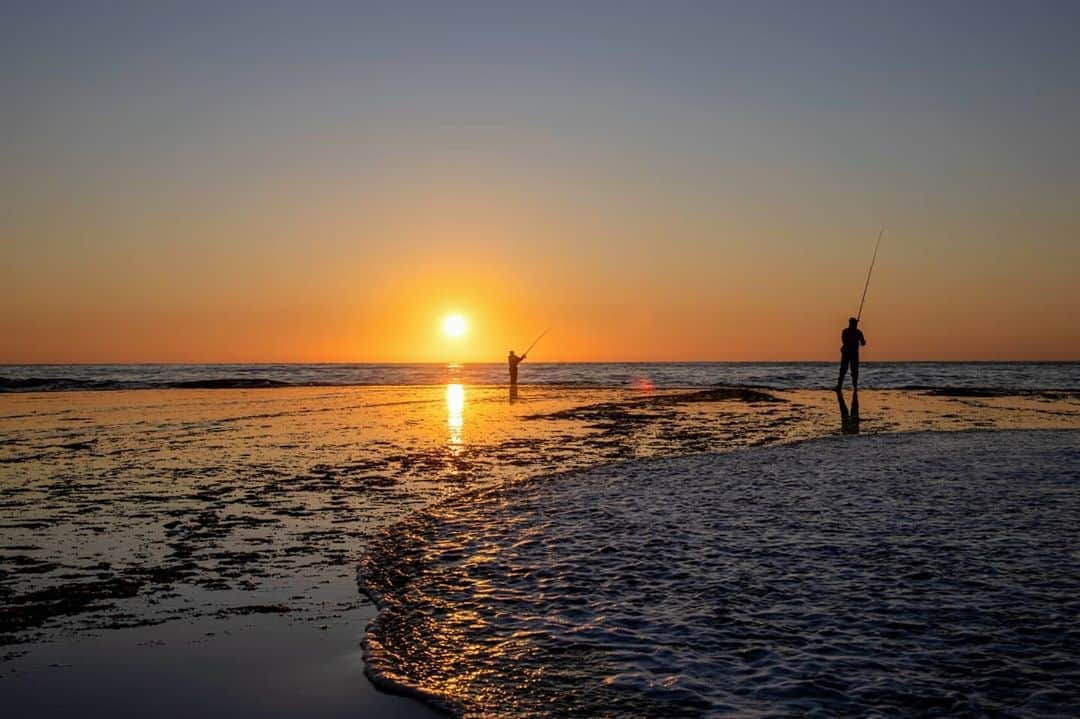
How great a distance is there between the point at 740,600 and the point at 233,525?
6159mm

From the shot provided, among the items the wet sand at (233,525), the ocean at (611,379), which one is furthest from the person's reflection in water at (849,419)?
the ocean at (611,379)

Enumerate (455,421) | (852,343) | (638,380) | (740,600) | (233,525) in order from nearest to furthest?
(740,600) → (233,525) → (455,421) → (852,343) → (638,380)

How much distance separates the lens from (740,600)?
6410 mm

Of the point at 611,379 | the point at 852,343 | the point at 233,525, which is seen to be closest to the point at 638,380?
the point at 611,379

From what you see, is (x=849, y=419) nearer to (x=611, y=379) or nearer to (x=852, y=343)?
(x=852, y=343)

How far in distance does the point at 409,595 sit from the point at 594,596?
5.22 feet

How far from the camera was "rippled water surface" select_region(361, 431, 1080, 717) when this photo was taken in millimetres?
4734

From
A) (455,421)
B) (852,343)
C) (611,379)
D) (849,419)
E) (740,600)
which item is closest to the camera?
(740,600)

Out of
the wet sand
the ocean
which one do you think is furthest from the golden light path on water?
the ocean

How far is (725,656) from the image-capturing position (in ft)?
17.3

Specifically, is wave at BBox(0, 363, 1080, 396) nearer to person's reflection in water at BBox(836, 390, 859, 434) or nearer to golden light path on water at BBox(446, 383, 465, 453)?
person's reflection in water at BBox(836, 390, 859, 434)

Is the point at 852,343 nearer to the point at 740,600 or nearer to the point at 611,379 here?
the point at 740,600

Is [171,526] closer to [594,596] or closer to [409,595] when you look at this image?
[409,595]

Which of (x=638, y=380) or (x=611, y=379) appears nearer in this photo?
(x=638, y=380)
